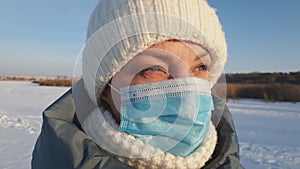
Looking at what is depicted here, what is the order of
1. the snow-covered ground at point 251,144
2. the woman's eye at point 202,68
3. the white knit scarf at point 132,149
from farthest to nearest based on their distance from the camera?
the snow-covered ground at point 251,144 → the woman's eye at point 202,68 → the white knit scarf at point 132,149

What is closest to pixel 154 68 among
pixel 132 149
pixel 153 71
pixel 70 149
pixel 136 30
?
pixel 153 71

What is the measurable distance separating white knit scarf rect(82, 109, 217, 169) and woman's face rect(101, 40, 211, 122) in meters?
0.06

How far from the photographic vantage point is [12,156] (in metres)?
4.00

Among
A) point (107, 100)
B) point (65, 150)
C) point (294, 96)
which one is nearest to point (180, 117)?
point (107, 100)

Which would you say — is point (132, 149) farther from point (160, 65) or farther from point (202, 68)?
point (202, 68)

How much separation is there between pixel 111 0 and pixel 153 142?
523mm

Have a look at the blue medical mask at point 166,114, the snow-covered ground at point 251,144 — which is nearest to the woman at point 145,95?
the blue medical mask at point 166,114

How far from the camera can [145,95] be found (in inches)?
37.7

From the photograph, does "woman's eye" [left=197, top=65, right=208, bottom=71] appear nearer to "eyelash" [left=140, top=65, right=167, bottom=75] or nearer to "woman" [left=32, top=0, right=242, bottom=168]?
"woman" [left=32, top=0, right=242, bottom=168]

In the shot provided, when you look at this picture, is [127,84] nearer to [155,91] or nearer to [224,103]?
[155,91]

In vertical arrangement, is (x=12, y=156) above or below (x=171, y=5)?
below

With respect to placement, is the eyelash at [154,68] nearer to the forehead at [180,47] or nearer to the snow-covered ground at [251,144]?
the forehead at [180,47]

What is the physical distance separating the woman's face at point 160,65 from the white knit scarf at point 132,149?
6 cm

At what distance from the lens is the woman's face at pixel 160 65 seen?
0.92 metres
